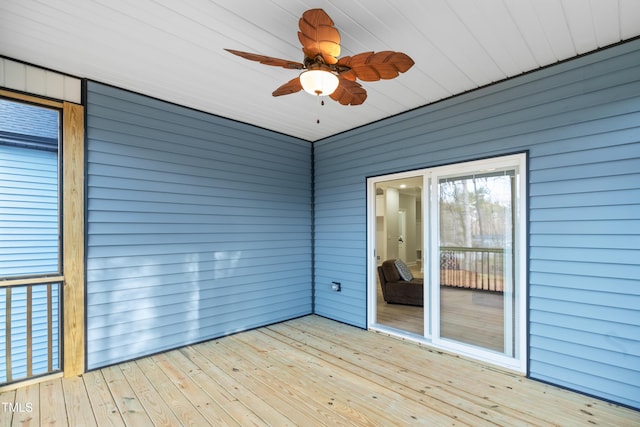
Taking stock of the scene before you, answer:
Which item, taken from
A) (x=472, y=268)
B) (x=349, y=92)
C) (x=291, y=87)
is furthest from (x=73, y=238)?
(x=472, y=268)

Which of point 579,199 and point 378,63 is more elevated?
point 378,63

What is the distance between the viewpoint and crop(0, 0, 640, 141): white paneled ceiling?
79.5 inches

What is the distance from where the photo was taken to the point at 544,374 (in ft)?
8.98

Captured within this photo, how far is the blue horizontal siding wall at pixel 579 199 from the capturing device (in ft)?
7.82

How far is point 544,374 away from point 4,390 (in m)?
4.67

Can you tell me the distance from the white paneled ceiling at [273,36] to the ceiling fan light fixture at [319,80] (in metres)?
0.44

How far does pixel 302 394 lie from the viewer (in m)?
2.63

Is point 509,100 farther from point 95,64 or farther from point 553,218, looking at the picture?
point 95,64

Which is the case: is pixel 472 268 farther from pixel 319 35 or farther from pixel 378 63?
pixel 319 35

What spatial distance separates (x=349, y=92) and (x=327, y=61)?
434 millimetres

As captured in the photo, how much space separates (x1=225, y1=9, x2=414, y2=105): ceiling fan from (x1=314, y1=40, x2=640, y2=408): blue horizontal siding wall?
1.66m

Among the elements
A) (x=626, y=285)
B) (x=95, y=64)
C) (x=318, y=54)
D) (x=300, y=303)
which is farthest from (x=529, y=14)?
(x=300, y=303)

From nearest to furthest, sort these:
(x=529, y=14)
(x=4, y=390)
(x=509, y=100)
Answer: (x=529, y=14)
(x=4, y=390)
(x=509, y=100)

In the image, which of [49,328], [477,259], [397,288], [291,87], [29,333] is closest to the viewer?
[291,87]
